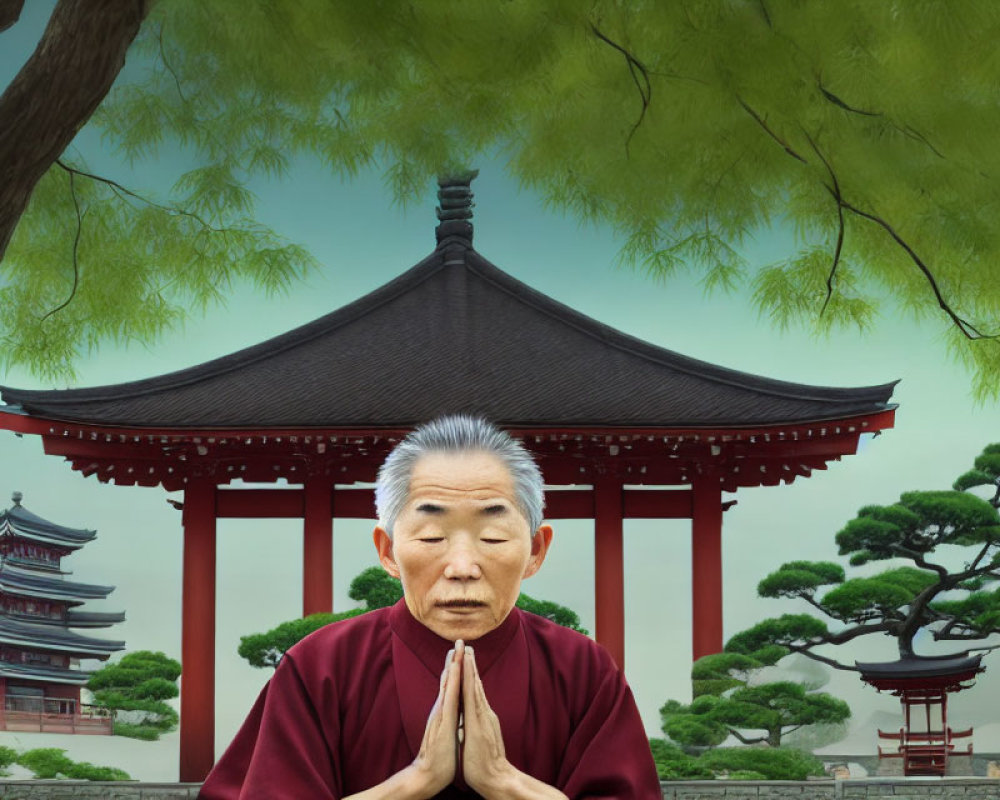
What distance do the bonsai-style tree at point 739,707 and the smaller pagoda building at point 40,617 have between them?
12.0m

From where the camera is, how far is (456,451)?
102 inches

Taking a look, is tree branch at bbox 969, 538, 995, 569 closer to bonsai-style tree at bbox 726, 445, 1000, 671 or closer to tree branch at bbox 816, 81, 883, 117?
bonsai-style tree at bbox 726, 445, 1000, 671

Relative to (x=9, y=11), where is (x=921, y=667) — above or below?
below

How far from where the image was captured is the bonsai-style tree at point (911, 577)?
15.1 m

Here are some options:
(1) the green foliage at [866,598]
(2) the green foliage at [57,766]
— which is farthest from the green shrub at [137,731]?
(1) the green foliage at [866,598]

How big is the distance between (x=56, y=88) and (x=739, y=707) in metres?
8.71

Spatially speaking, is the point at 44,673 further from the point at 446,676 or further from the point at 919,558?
the point at 446,676

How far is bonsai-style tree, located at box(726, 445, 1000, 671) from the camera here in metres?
15.1

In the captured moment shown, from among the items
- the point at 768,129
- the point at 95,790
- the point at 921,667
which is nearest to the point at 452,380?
the point at 95,790

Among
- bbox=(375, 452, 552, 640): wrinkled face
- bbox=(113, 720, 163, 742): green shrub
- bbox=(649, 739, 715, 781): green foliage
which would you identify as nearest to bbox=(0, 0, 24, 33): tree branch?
bbox=(375, 452, 552, 640): wrinkled face

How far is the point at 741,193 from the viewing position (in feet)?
26.5

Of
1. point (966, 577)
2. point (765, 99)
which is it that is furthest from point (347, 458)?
Answer: point (966, 577)

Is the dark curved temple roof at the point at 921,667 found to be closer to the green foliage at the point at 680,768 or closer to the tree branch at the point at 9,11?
the green foliage at the point at 680,768

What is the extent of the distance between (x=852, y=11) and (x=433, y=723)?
565 centimetres
